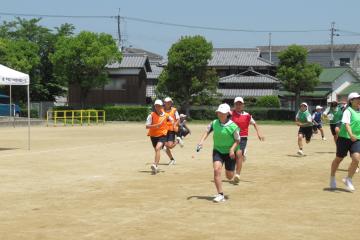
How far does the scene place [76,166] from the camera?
14.7m

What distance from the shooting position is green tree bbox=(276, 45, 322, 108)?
56.9m

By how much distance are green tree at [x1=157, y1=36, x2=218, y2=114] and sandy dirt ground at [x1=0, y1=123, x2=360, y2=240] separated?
128 ft

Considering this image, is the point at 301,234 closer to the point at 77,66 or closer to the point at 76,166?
the point at 76,166

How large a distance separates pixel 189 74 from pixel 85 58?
938 cm

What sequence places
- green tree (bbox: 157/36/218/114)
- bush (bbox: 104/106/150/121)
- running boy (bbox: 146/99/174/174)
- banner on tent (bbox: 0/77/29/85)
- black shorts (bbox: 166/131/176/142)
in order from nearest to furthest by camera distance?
running boy (bbox: 146/99/174/174), black shorts (bbox: 166/131/176/142), banner on tent (bbox: 0/77/29/85), bush (bbox: 104/106/150/121), green tree (bbox: 157/36/218/114)

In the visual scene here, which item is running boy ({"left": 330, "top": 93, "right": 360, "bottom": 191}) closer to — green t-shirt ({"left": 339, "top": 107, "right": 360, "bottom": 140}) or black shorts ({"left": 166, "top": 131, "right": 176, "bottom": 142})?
green t-shirt ({"left": 339, "top": 107, "right": 360, "bottom": 140})

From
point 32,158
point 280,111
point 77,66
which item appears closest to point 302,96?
point 280,111

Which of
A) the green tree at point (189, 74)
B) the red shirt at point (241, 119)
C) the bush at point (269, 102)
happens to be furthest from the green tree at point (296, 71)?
the red shirt at point (241, 119)

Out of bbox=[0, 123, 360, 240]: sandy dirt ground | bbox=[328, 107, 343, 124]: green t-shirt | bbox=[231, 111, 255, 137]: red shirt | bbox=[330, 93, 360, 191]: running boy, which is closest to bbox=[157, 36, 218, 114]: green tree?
bbox=[328, 107, 343, 124]: green t-shirt

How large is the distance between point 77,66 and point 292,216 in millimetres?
46574

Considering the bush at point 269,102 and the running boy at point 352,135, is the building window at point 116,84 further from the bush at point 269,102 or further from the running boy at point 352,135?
the running boy at point 352,135

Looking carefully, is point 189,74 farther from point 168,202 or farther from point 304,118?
point 168,202

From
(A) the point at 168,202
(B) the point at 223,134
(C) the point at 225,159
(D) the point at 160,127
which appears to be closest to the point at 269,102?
(D) the point at 160,127

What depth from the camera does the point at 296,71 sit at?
187 feet
